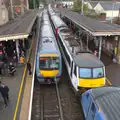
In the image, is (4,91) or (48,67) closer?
(4,91)

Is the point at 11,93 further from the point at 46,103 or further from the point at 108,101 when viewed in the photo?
the point at 108,101

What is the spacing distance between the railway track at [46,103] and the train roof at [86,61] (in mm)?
2559

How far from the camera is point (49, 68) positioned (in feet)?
50.9

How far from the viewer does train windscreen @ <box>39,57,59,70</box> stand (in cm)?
1554

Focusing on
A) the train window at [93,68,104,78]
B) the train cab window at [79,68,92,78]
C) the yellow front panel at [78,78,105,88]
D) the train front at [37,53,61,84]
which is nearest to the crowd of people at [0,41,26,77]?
the train front at [37,53,61,84]

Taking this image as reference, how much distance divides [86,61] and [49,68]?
2811 millimetres

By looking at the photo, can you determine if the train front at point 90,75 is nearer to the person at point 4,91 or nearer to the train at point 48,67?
the train at point 48,67

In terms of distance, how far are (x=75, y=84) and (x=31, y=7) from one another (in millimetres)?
→ 87190

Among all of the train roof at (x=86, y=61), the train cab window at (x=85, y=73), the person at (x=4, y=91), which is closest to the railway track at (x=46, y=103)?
the person at (x=4, y=91)

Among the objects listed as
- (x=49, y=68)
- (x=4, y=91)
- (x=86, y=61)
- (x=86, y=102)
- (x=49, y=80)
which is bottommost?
(x=49, y=80)

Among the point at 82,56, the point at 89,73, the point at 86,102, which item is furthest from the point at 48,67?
the point at 86,102

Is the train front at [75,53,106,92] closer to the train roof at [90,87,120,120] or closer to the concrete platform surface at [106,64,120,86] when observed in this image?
the concrete platform surface at [106,64,120,86]

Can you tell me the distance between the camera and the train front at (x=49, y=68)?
15422 millimetres

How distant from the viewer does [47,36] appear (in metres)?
20.5
